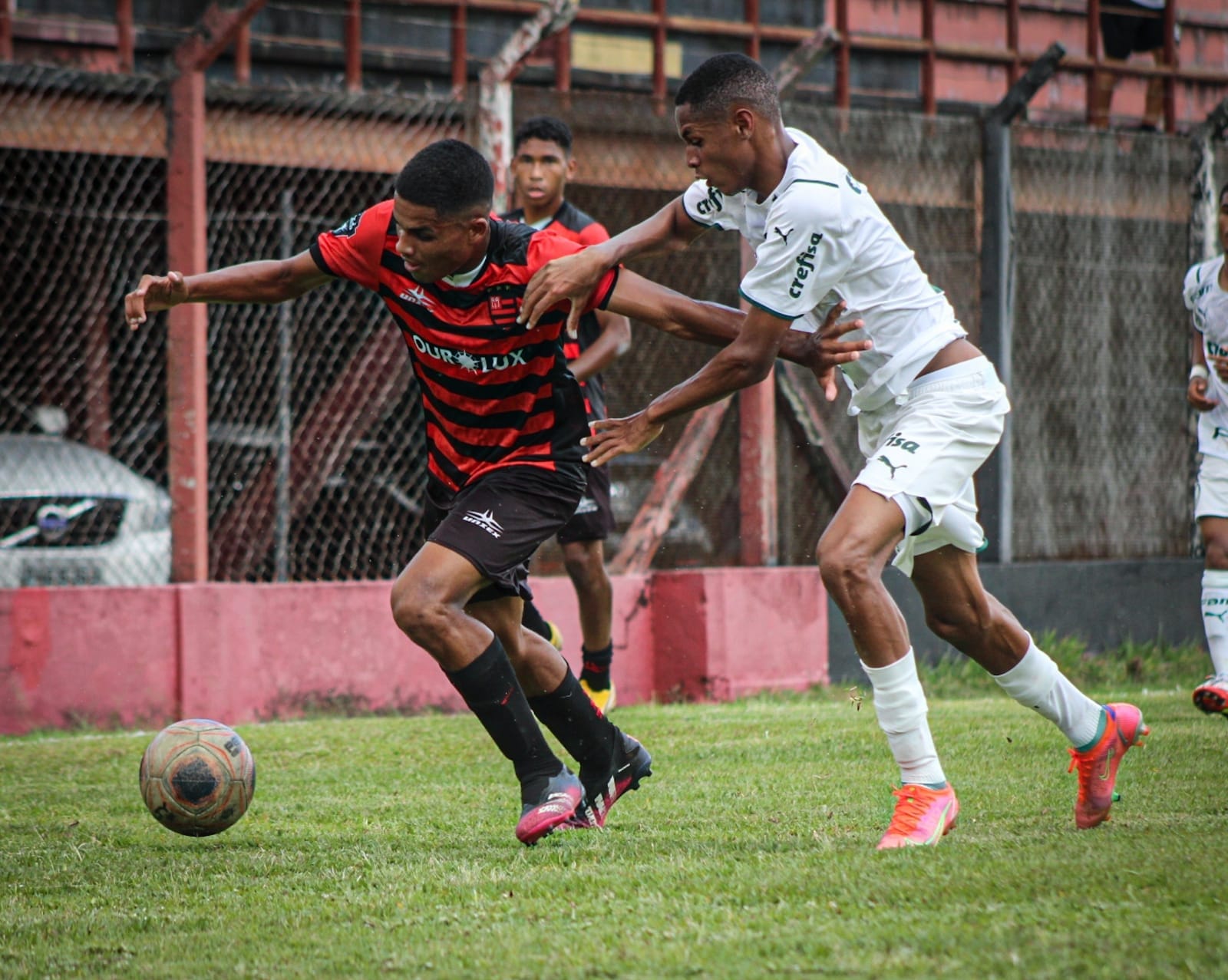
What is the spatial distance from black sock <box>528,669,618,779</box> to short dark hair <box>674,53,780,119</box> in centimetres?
185

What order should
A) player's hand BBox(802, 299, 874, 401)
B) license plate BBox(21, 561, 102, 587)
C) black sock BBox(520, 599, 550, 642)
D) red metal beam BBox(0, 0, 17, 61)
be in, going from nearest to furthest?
player's hand BBox(802, 299, 874, 401) < black sock BBox(520, 599, 550, 642) < license plate BBox(21, 561, 102, 587) < red metal beam BBox(0, 0, 17, 61)

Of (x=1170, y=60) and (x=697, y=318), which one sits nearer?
(x=697, y=318)

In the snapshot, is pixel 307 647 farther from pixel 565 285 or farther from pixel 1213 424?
pixel 1213 424

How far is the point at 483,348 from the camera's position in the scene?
4988 millimetres

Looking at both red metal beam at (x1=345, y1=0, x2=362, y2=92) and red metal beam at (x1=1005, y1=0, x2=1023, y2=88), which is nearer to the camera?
red metal beam at (x1=345, y1=0, x2=362, y2=92)

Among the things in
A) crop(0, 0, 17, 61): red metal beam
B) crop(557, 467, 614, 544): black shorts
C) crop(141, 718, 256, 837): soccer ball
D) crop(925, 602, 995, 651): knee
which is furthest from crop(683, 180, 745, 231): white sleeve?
crop(0, 0, 17, 61): red metal beam

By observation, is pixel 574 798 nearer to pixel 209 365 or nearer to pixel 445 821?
pixel 445 821

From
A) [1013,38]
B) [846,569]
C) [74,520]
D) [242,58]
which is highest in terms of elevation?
[1013,38]

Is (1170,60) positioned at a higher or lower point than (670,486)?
higher

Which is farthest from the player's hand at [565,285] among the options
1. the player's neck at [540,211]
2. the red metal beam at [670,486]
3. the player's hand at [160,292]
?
the red metal beam at [670,486]

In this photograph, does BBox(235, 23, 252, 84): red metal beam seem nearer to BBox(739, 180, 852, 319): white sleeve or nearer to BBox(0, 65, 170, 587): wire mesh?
BBox(0, 65, 170, 587): wire mesh

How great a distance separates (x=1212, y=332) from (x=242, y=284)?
463 cm

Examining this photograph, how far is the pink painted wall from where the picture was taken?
8273mm

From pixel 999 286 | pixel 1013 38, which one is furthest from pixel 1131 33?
pixel 999 286
